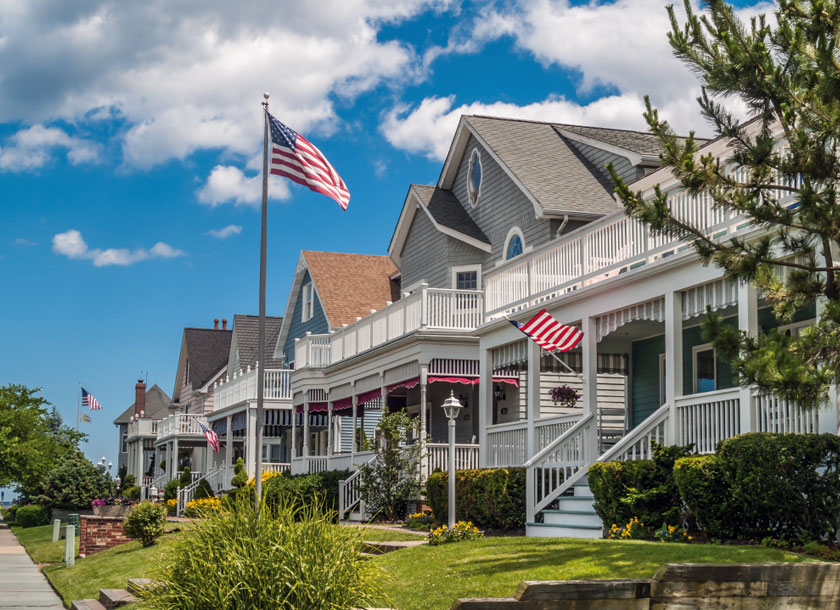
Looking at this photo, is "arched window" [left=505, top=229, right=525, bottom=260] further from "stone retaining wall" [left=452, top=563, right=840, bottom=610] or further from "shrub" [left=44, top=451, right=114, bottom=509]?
"shrub" [left=44, top=451, right=114, bottom=509]

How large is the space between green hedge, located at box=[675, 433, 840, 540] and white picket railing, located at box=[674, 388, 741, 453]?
64.2 inches

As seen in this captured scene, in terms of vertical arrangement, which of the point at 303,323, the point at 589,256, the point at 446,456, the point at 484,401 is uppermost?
the point at 303,323

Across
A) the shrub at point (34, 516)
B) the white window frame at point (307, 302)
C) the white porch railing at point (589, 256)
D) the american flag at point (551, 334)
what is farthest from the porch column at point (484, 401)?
the shrub at point (34, 516)

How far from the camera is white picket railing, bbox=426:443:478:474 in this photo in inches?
892

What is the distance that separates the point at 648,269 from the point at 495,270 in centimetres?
602

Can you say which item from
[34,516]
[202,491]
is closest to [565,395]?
[202,491]

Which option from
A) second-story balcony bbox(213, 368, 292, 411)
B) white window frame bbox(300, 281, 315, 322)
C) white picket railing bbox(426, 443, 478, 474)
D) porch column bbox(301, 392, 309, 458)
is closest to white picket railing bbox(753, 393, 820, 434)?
white picket railing bbox(426, 443, 478, 474)

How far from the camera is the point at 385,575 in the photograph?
9.73 m

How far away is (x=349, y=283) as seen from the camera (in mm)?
39000

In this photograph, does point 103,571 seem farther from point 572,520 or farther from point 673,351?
point 673,351

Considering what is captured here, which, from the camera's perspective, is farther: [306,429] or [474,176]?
[306,429]

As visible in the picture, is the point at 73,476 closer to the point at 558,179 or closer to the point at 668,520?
the point at 558,179

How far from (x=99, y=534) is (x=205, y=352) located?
116 ft

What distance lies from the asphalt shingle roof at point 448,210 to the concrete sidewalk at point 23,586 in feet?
44.3
